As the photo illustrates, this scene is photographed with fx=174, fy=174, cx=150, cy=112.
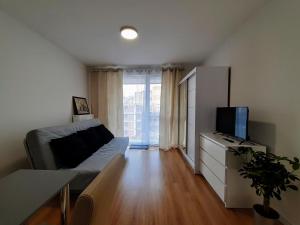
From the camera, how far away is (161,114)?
4914 millimetres

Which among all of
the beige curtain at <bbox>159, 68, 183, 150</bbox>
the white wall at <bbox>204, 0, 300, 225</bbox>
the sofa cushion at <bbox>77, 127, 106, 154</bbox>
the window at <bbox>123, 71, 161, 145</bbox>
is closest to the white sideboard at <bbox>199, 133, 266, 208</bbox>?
the white wall at <bbox>204, 0, 300, 225</bbox>

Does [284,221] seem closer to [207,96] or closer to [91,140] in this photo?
[207,96]

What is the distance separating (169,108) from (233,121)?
2472 mm

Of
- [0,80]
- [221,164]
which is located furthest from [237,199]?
[0,80]

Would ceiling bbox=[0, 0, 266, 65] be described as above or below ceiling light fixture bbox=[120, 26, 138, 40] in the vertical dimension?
above

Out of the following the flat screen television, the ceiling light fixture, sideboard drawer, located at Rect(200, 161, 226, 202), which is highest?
the ceiling light fixture

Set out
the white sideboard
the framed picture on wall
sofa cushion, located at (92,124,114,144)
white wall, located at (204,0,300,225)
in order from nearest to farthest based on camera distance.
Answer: white wall, located at (204,0,300,225)
the white sideboard
sofa cushion, located at (92,124,114,144)
the framed picture on wall

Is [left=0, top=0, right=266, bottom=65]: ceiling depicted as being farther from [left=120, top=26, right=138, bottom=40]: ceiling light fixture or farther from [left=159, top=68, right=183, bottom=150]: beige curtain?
[left=159, top=68, right=183, bottom=150]: beige curtain

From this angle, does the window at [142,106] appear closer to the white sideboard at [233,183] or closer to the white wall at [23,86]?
the white wall at [23,86]

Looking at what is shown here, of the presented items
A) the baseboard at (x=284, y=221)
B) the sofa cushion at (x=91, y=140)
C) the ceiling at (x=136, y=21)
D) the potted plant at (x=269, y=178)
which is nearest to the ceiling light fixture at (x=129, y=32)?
the ceiling at (x=136, y=21)

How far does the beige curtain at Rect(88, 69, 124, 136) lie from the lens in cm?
501

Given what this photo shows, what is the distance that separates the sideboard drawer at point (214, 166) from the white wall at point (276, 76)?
1.92 feet

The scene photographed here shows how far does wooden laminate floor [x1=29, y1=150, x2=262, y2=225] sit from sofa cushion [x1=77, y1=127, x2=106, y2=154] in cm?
73

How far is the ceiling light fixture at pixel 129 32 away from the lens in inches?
105
